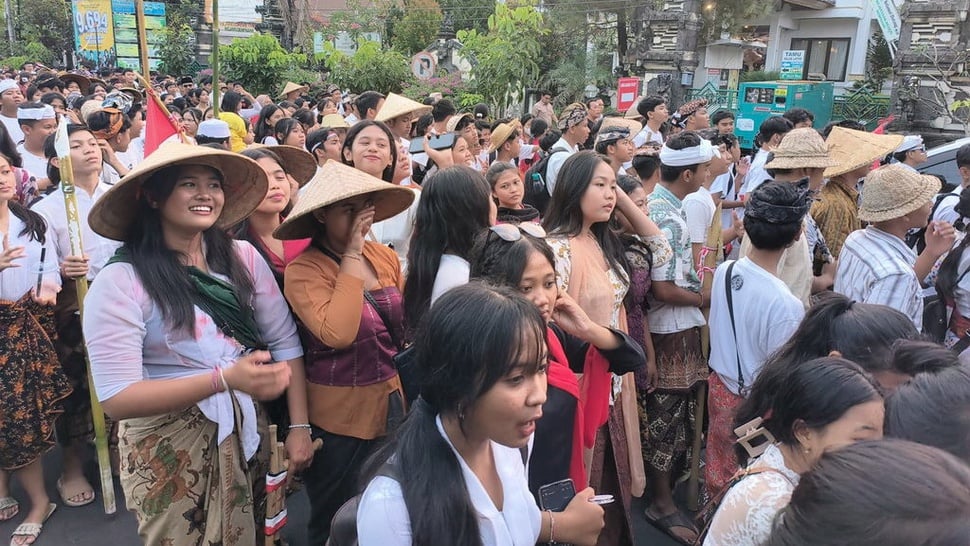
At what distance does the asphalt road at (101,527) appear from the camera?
3217mm

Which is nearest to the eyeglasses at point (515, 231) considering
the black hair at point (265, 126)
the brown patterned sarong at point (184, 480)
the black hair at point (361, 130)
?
the brown patterned sarong at point (184, 480)

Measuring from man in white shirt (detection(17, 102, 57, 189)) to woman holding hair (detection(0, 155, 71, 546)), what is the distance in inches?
87.8

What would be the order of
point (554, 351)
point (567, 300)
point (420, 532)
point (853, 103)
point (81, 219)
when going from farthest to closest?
1. point (853, 103)
2. point (81, 219)
3. point (567, 300)
4. point (554, 351)
5. point (420, 532)

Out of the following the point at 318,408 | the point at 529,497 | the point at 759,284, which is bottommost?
the point at 318,408

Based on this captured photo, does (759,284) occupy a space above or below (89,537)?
above

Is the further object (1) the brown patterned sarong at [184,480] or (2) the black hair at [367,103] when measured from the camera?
(2) the black hair at [367,103]

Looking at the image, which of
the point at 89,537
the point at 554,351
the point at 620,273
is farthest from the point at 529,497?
the point at 89,537

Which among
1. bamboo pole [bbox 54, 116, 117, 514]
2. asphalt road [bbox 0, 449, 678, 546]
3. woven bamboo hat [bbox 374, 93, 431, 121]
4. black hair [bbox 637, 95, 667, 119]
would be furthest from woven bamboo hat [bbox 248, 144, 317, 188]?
black hair [bbox 637, 95, 667, 119]

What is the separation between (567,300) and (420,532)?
1.12 m

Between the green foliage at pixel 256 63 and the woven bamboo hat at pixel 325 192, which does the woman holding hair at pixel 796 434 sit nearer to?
the woven bamboo hat at pixel 325 192

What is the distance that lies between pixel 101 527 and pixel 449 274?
2.31 m

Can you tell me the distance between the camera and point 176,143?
2193mm

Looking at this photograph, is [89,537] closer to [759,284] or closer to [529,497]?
[529,497]

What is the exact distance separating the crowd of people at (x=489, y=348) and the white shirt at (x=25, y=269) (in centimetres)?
1
